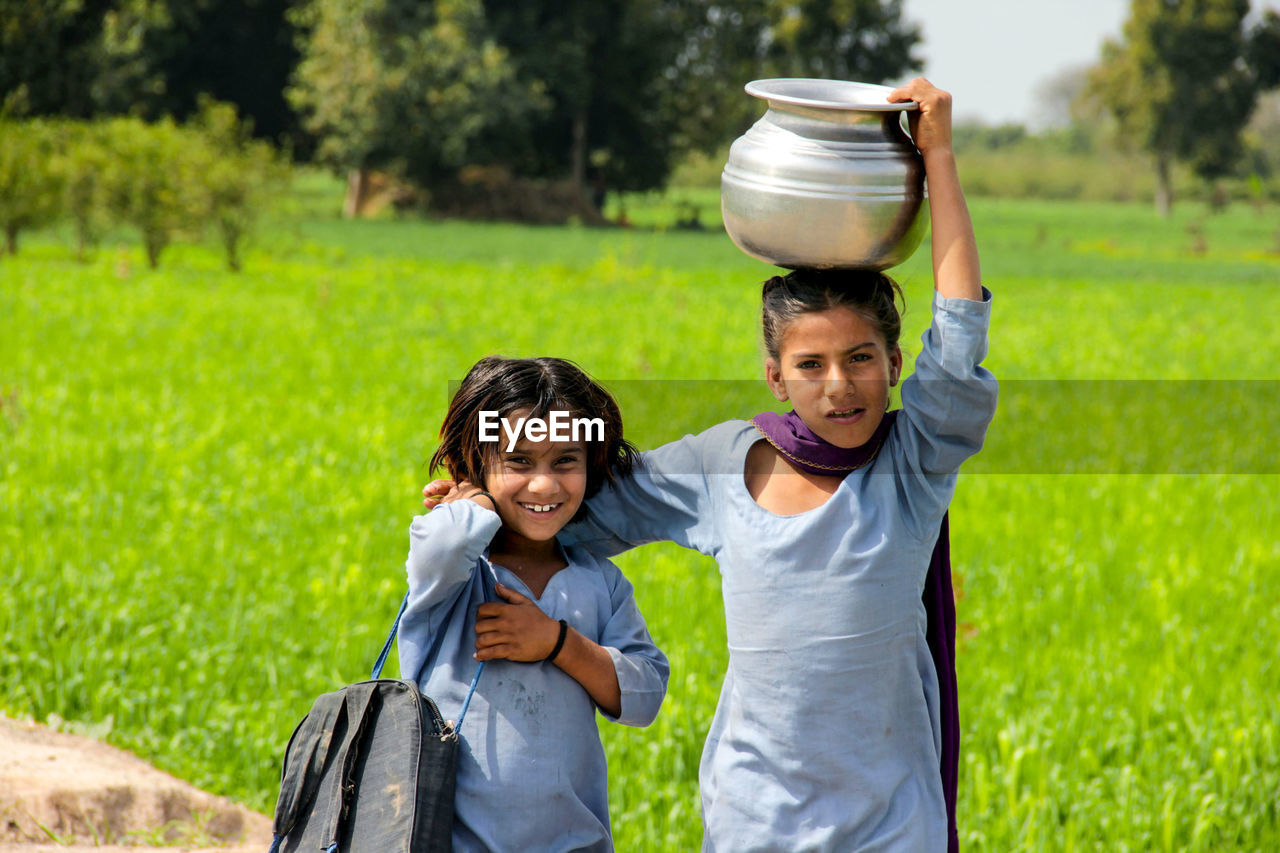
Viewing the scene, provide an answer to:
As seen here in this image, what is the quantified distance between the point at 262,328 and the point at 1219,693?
1022 centimetres

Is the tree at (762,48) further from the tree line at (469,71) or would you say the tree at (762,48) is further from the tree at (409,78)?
the tree at (409,78)

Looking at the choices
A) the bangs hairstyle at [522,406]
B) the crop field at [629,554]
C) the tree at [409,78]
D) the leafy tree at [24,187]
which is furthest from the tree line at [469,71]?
the bangs hairstyle at [522,406]

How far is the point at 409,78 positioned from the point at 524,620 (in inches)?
1496

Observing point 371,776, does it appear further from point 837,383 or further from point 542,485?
point 837,383

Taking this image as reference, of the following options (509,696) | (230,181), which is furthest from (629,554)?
(230,181)

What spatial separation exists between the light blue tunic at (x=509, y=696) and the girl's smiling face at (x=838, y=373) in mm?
526

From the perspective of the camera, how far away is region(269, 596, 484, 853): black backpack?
1.94m

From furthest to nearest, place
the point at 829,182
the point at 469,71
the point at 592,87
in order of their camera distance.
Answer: the point at 592,87
the point at 469,71
the point at 829,182

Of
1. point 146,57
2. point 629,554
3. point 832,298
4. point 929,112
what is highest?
point 146,57

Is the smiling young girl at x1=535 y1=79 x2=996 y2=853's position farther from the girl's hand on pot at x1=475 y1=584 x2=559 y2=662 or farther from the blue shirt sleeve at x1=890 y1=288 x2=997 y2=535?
the girl's hand on pot at x1=475 y1=584 x2=559 y2=662

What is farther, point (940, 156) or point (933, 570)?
point (933, 570)

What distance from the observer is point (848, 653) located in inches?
78.5

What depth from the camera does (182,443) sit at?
7.34 meters

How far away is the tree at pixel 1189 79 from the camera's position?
5203 cm
